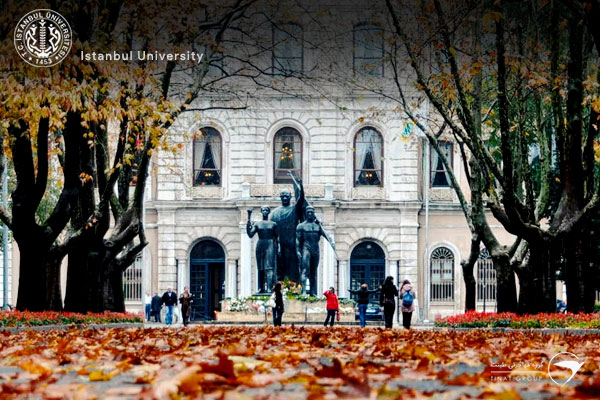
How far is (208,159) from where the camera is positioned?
167 feet

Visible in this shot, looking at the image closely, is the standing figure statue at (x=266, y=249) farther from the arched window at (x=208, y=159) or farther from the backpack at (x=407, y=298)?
the arched window at (x=208, y=159)

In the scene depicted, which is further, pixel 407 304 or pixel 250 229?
pixel 250 229

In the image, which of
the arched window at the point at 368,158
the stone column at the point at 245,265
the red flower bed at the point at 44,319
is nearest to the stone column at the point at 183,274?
the stone column at the point at 245,265

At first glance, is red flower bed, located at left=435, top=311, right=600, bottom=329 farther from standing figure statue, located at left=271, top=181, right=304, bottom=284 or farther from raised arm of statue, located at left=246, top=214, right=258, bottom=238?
standing figure statue, located at left=271, top=181, right=304, bottom=284

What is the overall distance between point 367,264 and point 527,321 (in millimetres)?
28910

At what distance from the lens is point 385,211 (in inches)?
1977

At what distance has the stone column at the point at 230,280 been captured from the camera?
4925cm

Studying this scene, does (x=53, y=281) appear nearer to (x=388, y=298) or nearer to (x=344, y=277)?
(x=388, y=298)

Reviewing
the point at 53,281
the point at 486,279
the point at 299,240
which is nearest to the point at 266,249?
the point at 299,240

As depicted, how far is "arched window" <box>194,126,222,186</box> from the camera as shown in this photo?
50875mm

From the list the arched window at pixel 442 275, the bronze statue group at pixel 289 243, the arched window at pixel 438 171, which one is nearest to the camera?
the bronze statue group at pixel 289 243

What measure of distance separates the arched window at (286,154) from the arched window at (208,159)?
2544 millimetres

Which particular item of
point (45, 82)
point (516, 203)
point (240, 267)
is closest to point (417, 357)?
point (45, 82)

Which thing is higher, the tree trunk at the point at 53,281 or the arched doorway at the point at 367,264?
the arched doorway at the point at 367,264
